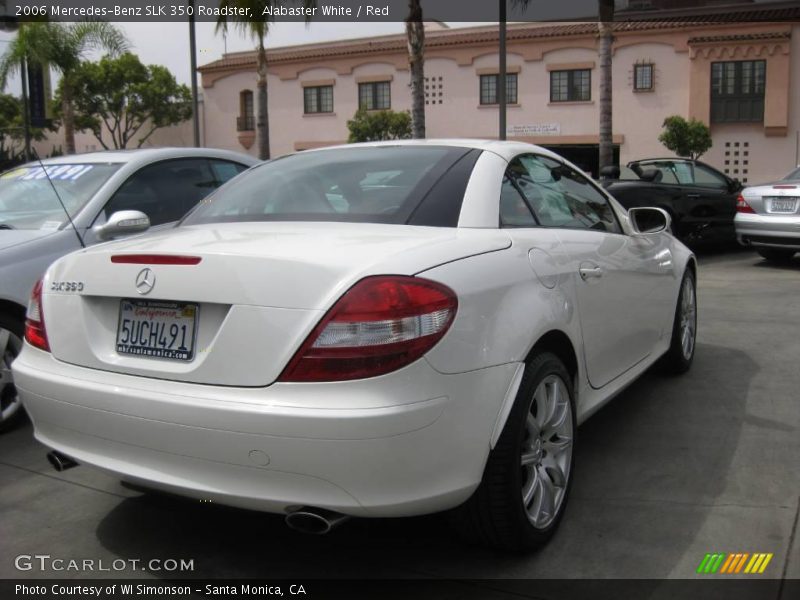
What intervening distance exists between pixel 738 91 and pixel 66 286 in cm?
2994

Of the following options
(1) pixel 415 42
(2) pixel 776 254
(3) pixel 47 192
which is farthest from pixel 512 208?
(1) pixel 415 42

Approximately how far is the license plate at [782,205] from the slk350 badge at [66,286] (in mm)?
9189

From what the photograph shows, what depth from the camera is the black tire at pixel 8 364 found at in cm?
436

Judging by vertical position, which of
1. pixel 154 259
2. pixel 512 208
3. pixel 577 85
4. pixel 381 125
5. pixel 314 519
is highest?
pixel 577 85

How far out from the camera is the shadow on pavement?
285 centimetres

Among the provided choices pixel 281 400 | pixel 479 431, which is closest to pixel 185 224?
pixel 281 400

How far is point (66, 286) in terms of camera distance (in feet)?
9.41

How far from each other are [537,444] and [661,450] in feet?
4.12

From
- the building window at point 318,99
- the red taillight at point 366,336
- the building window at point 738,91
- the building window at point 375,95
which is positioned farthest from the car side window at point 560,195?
the building window at point 318,99

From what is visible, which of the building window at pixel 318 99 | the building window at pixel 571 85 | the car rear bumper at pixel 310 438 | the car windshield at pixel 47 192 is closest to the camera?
the car rear bumper at pixel 310 438

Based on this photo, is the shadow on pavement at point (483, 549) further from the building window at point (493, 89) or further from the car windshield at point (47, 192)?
the building window at point (493, 89)

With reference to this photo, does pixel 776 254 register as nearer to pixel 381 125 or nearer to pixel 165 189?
pixel 165 189

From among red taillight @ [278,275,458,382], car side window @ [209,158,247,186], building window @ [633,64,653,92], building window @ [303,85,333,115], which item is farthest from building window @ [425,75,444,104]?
red taillight @ [278,275,458,382]

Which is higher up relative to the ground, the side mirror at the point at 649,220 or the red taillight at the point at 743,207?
the side mirror at the point at 649,220
